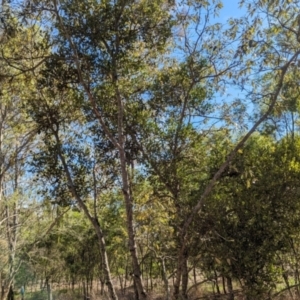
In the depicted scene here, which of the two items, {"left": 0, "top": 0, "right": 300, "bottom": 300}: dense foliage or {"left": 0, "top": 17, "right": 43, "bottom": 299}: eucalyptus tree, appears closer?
{"left": 0, "top": 0, "right": 300, "bottom": 300}: dense foliage

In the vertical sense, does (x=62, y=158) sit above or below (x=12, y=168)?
below

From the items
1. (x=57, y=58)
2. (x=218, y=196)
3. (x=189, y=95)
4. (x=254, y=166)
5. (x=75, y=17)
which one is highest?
(x=75, y=17)

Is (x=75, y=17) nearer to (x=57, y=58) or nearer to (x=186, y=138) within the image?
(x=57, y=58)

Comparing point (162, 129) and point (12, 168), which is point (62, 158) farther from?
point (12, 168)

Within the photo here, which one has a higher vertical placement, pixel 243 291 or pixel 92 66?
pixel 92 66

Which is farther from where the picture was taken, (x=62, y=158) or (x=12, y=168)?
(x=12, y=168)

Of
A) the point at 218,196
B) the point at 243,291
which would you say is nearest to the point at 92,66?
the point at 218,196

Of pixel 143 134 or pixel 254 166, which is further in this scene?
pixel 254 166

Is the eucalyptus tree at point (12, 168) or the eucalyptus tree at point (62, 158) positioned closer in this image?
the eucalyptus tree at point (62, 158)

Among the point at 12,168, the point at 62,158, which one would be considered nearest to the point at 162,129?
the point at 62,158

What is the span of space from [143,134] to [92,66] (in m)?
1.02

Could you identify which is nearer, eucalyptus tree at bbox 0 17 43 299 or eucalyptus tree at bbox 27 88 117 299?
eucalyptus tree at bbox 27 88 117 299

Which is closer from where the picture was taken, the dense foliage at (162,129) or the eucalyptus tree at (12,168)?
the dense foliage at (162,129)

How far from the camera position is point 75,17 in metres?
4.16
